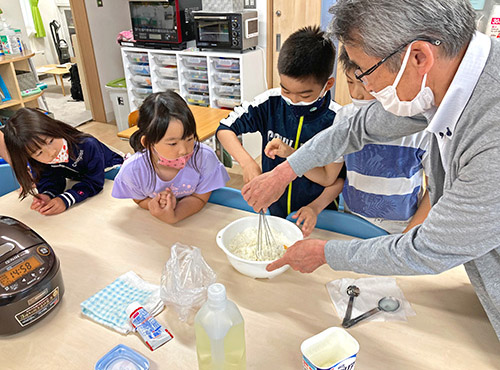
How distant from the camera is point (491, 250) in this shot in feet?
2.43

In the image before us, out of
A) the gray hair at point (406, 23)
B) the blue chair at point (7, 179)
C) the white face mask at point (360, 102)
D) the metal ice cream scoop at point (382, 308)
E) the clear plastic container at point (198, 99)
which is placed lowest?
the clear plastic container at point (198, 99)

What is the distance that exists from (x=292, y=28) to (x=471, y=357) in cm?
311

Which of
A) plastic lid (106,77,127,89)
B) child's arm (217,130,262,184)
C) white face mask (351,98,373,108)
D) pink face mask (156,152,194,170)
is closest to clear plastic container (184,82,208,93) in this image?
plastic lid (106,77,127,89)

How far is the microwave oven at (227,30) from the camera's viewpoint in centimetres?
313

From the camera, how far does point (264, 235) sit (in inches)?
45.4

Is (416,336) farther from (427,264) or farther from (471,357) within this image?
(427,264)

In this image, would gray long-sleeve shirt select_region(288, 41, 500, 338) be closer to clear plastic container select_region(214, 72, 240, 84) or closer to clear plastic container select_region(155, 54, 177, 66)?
clear plastic container select_region(214, 72, 240, 84)

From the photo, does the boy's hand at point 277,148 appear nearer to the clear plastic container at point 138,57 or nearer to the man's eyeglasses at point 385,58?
the man's eyeglasses at point 385,58

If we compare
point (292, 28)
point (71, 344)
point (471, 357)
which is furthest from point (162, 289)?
point (292, 28)

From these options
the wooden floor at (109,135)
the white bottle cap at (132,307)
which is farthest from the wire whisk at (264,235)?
the wooden floor at (109,135)

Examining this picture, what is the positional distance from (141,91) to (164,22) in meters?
0.76

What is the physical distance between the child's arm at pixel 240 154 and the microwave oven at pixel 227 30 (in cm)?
194

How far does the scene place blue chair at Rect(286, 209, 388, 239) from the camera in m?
1.21

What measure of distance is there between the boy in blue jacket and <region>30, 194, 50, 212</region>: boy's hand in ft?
→ 2.27
